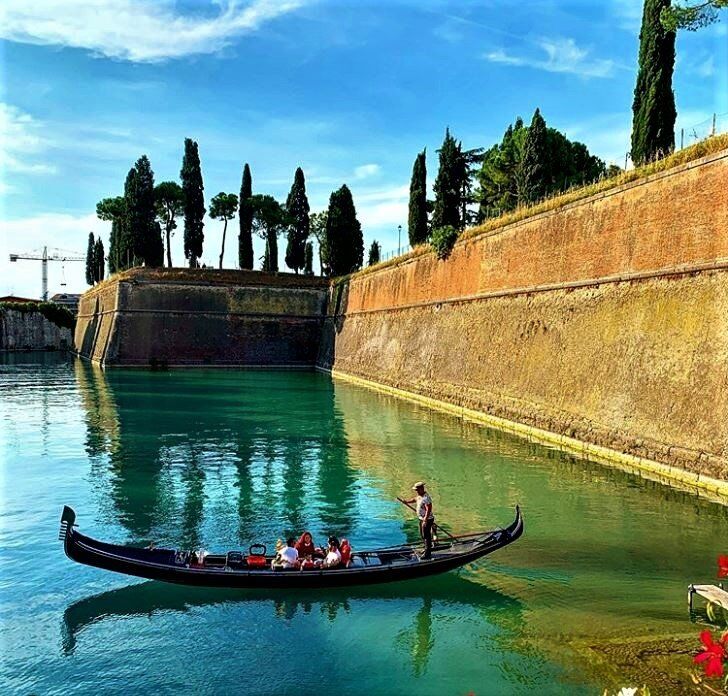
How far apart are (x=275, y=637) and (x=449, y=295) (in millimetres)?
23275

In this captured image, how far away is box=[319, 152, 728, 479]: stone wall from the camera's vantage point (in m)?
14.5

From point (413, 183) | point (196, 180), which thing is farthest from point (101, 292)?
point (413, 183)

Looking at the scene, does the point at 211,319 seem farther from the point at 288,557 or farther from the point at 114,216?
the point at 288,557

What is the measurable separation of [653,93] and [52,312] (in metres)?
74.7

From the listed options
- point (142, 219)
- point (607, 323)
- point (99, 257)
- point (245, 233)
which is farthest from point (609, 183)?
point (99, 257)

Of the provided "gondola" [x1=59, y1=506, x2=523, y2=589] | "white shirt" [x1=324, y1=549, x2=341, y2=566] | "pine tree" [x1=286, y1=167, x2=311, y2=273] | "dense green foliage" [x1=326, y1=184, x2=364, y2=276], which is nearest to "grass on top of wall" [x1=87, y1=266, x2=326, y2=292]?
"dense green foliage" [x1=326, y1=184, x2=364, y2=276]

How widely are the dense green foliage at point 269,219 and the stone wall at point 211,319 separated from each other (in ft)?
30.3

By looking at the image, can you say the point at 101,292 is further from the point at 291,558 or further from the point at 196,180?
the point at 291,558

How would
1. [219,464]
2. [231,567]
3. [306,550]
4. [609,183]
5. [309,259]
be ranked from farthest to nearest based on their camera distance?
[309,259]
[609,183]
[219,464]
[306,550]
[231,567]

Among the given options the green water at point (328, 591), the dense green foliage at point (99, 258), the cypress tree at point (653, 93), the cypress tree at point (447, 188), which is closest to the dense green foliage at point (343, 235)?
the cypress tree at point (447, 188)

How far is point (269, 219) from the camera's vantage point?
57.9m

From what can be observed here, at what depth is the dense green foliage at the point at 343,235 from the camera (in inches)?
2000

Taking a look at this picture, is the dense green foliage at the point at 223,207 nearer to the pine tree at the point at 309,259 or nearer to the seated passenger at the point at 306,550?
the pine tree at the point at 309,259

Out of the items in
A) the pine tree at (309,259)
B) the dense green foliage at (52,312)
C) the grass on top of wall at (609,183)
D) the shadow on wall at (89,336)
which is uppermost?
the pine tree at (309,259)
